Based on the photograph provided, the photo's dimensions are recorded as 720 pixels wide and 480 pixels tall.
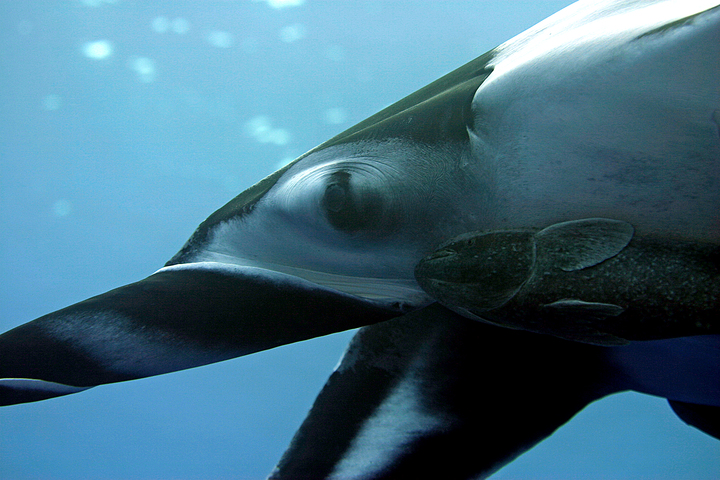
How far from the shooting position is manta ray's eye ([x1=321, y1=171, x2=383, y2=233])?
56 centimetres

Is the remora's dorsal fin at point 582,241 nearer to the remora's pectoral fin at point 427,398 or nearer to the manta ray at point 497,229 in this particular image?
the manta ray at point 497,229

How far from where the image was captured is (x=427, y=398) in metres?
0.79

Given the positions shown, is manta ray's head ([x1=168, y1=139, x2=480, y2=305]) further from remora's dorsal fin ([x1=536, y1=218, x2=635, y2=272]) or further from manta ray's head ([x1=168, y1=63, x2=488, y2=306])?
remora's dorsal fin ([x1=536, y1=218, x2=635, y2=272])

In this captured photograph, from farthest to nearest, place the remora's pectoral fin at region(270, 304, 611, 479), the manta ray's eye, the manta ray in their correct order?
the remora's pectoral fin at region(270, 304, 611, 479)
the manta ray's eye
the manta ray

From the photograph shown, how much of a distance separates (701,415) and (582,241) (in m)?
0.70

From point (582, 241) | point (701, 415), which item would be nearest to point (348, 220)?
point (582, 241)

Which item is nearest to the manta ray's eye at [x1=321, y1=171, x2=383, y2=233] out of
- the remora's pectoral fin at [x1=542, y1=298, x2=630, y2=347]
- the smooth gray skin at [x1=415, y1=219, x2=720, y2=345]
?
the smooth gray skin at [x1=415, y1=219, x2=720, y2=345]

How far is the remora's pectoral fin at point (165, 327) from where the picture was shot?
1.65 ft

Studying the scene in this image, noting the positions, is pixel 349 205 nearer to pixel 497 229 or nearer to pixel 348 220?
pixel 348 220

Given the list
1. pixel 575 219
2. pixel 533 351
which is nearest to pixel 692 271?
pixel 575 219

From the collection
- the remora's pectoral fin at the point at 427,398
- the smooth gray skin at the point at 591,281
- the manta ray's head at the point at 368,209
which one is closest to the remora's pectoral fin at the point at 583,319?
the smooth gray skin at the point at 591,281

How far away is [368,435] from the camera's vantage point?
0.78 meters

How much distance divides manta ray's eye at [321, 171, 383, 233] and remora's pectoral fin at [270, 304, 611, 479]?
0.28 metres

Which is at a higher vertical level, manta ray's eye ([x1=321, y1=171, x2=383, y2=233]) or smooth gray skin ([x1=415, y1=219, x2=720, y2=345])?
manta ray's eye ([x1=321, y1=171, x2=383, y2=233])
